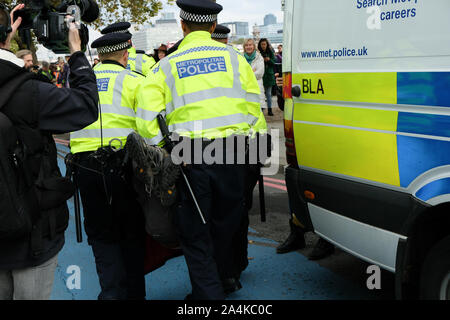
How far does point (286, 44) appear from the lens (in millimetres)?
3250

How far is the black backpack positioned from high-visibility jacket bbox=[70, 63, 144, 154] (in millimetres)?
1132

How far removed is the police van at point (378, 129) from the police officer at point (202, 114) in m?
0.46

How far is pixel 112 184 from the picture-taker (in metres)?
3.10

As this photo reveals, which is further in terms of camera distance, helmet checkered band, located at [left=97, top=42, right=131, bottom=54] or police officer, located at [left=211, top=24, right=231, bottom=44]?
police officer, located at [left=211, top=24, right=231, bottom=44]

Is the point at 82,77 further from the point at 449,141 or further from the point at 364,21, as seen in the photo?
the point at 449,141

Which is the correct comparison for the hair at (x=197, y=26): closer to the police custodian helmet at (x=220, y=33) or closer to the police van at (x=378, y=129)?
the police van at (x=378, y=129)

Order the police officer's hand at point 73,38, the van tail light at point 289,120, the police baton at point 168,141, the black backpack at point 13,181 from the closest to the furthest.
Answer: the black backpack at point 13,181
the police officer's hand at point 73,38
the police baton at point 168,141
the van tail light at point 289,120

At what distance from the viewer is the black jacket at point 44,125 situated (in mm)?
1961

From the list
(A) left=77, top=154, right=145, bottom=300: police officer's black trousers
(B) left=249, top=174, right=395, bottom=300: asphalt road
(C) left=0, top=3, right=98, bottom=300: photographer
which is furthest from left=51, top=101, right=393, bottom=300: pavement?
(C) left=0, top=3, right=98, bottom=300: photographer

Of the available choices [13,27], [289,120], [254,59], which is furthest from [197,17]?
[254,59]

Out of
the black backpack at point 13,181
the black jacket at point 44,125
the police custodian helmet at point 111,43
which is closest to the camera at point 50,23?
the black jacket at point 44,125

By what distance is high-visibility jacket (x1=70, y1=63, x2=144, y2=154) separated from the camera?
10.3ft

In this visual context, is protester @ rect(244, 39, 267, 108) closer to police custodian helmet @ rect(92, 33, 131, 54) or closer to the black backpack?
police custodian helmet @ rect(92, 33, 131, 54)

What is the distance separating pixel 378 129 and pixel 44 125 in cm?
167
